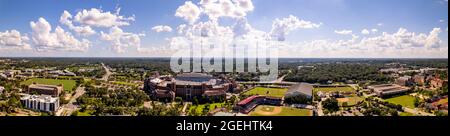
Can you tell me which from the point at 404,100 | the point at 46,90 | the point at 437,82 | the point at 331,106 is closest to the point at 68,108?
the point at 46,90

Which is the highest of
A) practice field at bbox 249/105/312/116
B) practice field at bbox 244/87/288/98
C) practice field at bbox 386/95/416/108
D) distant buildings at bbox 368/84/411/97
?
distant buildings at bbox 368/84/411/97

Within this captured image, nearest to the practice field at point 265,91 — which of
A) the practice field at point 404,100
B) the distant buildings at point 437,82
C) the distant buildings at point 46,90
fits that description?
Result: the practice field at point 404,100

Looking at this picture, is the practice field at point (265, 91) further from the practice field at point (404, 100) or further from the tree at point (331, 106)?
the practice field at point (404, 100)

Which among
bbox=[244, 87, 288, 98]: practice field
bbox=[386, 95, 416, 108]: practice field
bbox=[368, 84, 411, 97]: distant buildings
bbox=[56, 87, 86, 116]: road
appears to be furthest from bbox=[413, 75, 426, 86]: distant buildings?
bbox=[56, 87, 86, 116]: road

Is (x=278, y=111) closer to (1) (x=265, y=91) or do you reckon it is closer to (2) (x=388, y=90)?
(1) (x=265, y=91)

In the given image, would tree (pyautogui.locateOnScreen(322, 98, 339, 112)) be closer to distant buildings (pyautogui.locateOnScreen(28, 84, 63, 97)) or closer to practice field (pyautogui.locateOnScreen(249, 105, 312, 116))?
practice field (pyautogui.locateOnScreen(249, 105, 312, 116))

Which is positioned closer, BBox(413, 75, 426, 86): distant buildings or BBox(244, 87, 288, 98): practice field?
BBox(244, 87, 288, 98): practice field
